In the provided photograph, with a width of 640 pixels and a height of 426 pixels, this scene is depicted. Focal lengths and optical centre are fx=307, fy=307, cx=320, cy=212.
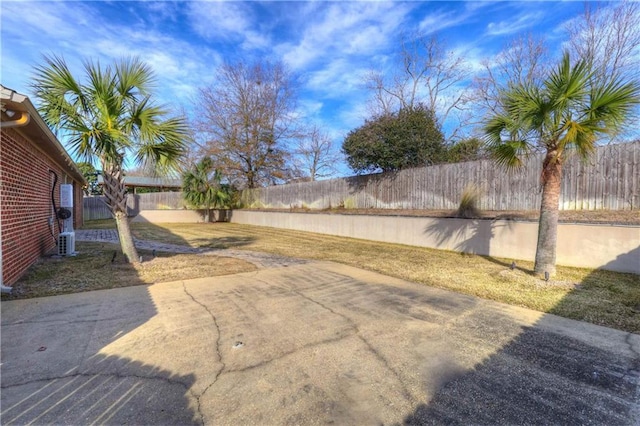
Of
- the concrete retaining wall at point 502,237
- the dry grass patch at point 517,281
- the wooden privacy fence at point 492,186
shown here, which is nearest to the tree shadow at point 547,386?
the dry grass patch at point 517,281

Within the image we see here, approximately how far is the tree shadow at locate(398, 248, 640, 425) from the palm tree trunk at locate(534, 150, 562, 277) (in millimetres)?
2420

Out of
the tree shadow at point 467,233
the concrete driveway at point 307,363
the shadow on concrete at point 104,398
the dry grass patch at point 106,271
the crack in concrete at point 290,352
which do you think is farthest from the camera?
the tree shadow at point 467,233

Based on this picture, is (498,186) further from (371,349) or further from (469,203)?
(371,349)

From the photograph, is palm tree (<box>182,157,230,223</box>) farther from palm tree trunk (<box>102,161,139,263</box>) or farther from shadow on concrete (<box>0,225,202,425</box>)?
shadow on concrete (<box>0,225,202,425</box>)

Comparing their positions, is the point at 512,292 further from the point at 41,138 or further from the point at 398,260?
the point at 41,138

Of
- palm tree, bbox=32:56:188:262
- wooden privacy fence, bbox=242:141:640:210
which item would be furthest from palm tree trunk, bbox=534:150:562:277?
palm tree, bbox=32:56:188:262

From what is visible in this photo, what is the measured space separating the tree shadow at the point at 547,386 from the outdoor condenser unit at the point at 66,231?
28.0 ft

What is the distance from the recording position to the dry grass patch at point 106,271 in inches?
194

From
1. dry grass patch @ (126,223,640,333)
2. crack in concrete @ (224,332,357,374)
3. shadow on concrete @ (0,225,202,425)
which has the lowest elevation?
shadow on concrete @ (0,225,202,425)

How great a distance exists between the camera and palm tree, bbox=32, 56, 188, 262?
226 inches

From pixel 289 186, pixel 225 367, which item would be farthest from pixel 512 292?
pixel 289 186

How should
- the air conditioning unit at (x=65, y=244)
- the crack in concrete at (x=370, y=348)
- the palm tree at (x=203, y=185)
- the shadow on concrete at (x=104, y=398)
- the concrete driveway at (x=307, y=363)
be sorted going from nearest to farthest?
the shadow on concrete at (x=104, y=398), the concrete driveway at (x=307, y=363), the crack in concrete at (x=370, y=348), the air conditioning unit at (x=65, y=244), the palm tree at (x=203, y=185)

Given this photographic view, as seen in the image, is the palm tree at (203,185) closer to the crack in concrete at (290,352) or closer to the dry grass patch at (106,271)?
the dry grass patch at (106,271)

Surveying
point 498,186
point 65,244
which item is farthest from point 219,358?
point 498,186
